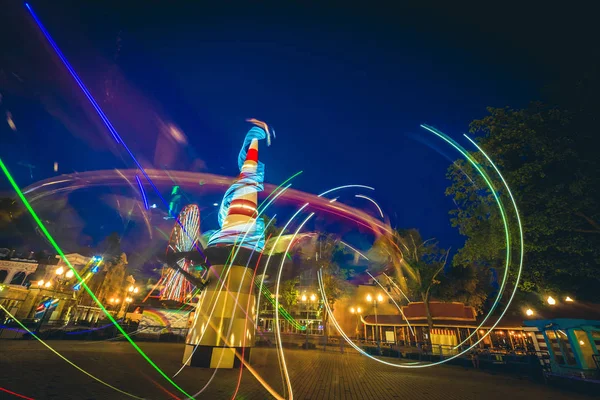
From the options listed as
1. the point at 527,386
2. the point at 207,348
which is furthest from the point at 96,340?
the point at 527,386

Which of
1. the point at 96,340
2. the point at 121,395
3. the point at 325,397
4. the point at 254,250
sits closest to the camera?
the point at 121,395

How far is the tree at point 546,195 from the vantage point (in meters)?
12.8

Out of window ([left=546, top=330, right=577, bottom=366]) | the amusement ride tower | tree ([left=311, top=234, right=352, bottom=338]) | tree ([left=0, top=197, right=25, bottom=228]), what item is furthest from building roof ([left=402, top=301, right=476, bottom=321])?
tree ([left=0, top=197, right=25, bottom=228])

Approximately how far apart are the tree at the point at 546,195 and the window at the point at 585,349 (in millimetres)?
2682

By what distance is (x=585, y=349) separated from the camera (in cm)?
1456

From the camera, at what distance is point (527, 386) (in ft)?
43.0

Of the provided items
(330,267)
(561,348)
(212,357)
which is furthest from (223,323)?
(330,267)

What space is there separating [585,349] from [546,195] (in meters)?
9.52

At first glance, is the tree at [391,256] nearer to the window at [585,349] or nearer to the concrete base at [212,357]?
the window at [585,349]

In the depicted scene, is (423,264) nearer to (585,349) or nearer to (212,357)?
(585,349)

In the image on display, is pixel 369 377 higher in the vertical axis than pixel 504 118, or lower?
lower

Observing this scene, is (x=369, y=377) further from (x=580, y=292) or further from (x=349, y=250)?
(x=349, y=250)

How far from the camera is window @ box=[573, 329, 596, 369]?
1427 centimetres

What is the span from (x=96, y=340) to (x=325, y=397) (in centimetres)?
2767
